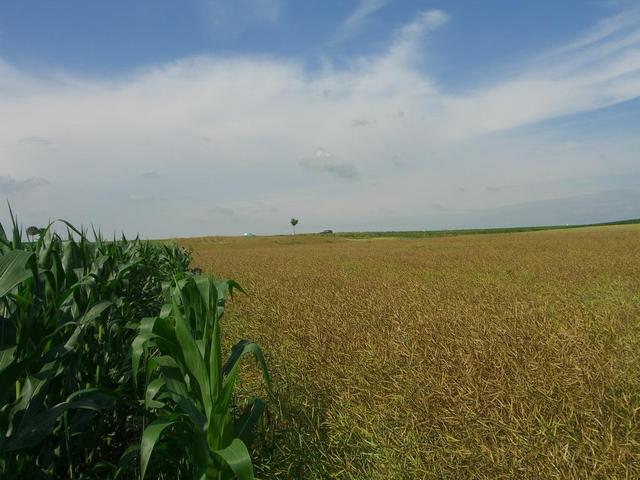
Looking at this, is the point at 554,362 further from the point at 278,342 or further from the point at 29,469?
the point at 29,469

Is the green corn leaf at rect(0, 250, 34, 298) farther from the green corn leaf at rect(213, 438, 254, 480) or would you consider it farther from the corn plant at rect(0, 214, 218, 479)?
the green corn leaf at rect(213, 438, 254, 480)

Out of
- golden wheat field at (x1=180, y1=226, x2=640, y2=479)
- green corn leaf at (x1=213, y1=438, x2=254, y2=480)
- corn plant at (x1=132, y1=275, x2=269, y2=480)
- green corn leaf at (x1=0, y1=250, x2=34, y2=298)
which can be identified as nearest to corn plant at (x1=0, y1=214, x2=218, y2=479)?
green corn leaf at (x1=0, y1=250, x2=34, y2=298)

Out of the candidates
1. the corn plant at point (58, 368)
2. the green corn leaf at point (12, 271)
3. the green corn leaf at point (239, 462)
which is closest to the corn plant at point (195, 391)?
the green corn leaf at point (239, 462)

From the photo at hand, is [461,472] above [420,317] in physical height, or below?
below

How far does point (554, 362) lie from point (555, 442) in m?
0.85

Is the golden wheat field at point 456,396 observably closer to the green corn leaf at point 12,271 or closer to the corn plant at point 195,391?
the corn plant at point 195,391

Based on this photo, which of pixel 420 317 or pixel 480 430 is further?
pixel 420 317

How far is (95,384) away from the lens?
267 centimetres

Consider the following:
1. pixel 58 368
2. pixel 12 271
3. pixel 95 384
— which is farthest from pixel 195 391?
pixel 95 384

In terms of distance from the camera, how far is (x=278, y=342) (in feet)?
14.3

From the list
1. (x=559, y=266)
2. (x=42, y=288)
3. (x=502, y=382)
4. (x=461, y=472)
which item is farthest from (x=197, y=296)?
(x=559, y=266)

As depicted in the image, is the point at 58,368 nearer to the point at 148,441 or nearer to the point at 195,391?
the point at 195,391

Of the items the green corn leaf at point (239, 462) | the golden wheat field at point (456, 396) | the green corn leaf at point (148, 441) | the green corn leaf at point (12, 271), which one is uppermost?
the green corn leaf at point (12, 271)

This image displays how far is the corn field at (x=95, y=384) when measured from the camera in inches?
68.4
